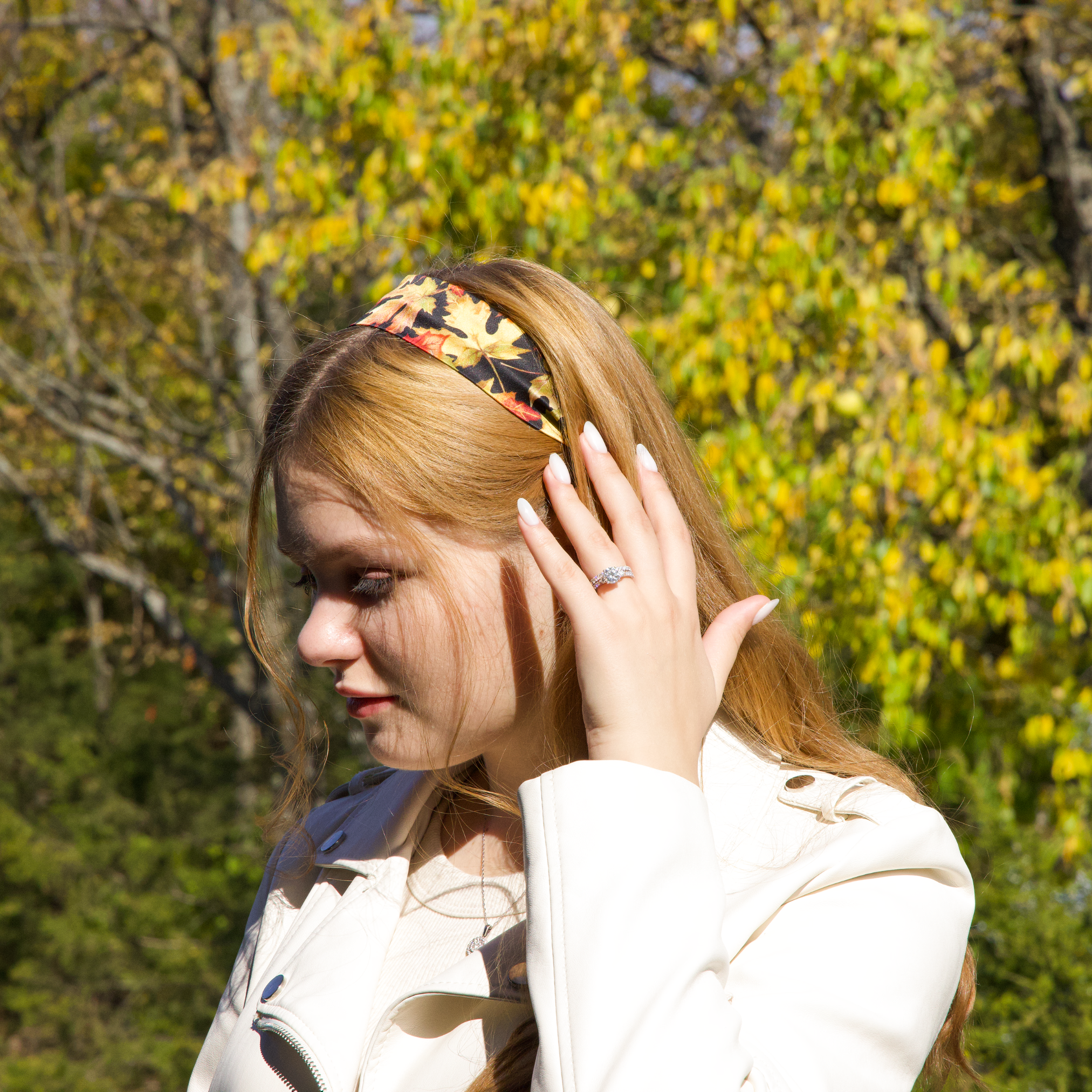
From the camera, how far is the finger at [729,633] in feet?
3.63

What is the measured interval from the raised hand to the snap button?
606mm

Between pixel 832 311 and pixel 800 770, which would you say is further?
pixel 832 311

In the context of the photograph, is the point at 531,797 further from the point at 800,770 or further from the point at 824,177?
the point at 824,177

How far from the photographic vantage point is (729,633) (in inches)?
44.8

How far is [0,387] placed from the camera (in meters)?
7.54

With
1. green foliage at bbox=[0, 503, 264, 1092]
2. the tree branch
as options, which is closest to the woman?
green foliage at bbox=[0, 503, 264, 1092]

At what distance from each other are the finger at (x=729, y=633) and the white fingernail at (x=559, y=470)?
Result: 23cm

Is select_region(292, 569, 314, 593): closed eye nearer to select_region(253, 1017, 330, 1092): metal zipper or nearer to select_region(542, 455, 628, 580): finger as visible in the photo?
select_region(542, 455, 628, 580): finger

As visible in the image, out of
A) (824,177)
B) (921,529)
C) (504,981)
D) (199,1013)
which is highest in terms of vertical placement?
(824,177)

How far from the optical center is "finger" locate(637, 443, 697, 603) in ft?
3.48

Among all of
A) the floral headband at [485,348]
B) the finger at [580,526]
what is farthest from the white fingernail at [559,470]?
the floral headband at [485,348]

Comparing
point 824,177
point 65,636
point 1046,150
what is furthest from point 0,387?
point 1046,150

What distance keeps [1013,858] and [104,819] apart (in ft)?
18.2

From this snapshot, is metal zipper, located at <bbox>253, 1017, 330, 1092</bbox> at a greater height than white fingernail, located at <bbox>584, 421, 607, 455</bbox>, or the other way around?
white fingernail, located at <bbox>584, 421, 607, 455</bbox>
